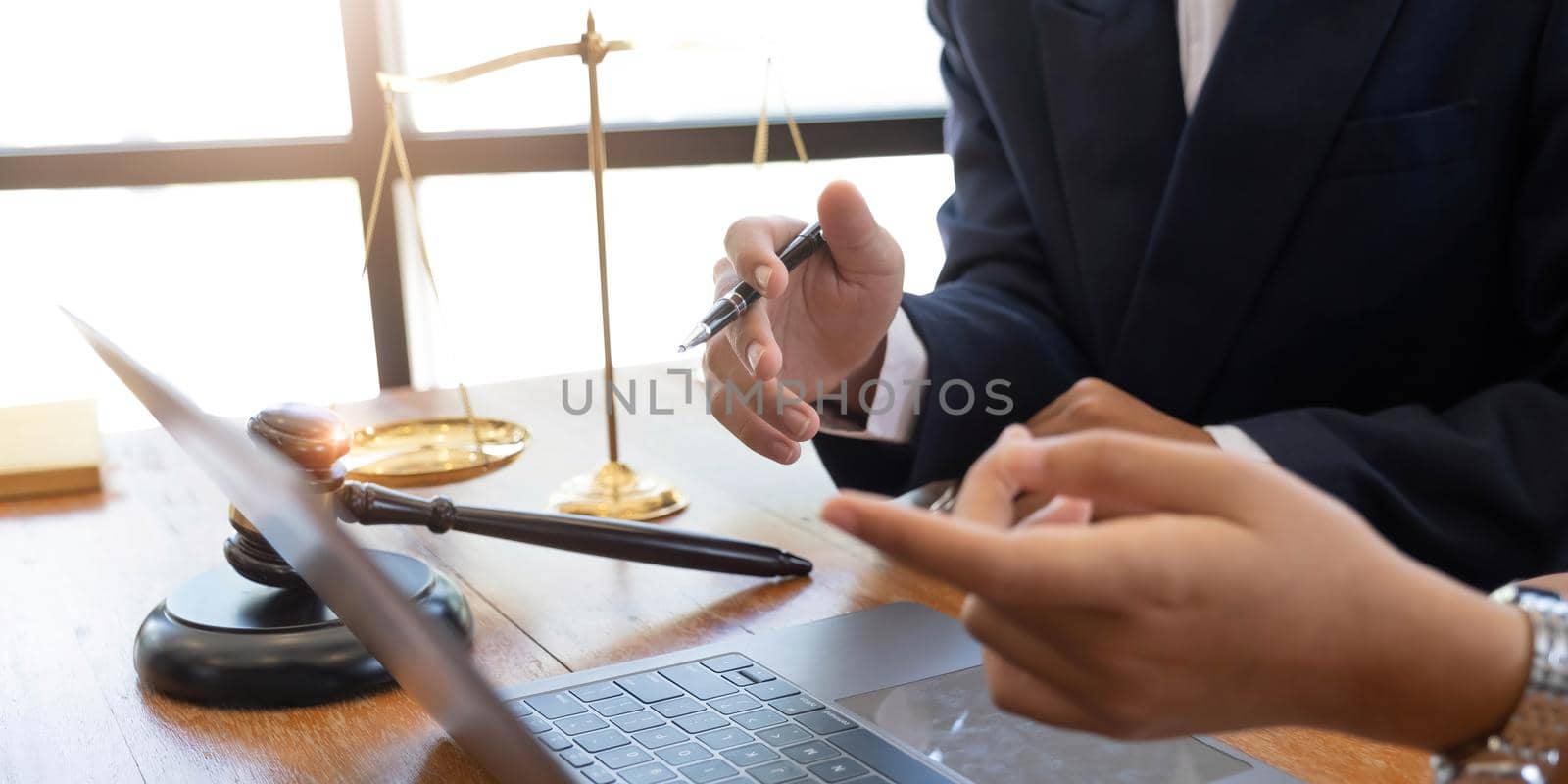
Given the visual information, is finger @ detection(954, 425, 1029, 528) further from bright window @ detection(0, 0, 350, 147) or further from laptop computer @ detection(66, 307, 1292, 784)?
bright window @ detection(0, 0, 350, 147)

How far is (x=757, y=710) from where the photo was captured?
24.4 inches

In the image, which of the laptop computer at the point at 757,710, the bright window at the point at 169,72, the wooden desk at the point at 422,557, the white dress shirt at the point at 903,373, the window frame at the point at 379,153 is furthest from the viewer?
the bright window at the point at 169,72

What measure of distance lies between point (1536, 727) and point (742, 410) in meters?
0.56

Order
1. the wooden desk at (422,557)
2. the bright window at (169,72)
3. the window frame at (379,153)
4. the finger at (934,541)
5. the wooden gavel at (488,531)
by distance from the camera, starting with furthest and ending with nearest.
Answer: the bright window at (169,72) → the window frame at (379,153) → the wooden gavel at (488,531) → the wooden desk at (422,557) → the finger at (934,541)

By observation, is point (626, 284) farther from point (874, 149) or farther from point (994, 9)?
point (994, 9)

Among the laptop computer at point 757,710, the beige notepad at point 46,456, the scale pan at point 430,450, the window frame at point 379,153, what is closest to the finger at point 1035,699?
the laptop computer at point 757,710

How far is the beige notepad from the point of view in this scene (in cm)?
104

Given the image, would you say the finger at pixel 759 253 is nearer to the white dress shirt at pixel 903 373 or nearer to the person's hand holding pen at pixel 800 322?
the person's hand holding pen at pixel 800 322

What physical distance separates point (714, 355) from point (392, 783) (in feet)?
1.48

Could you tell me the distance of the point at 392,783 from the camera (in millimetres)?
575

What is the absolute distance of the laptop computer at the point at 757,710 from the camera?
18.7 inches

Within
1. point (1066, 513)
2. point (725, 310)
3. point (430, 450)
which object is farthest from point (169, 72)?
point (1066, 513)

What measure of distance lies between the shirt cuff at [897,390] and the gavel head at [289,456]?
44 centimetres

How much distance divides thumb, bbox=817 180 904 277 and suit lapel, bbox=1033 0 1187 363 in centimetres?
27
